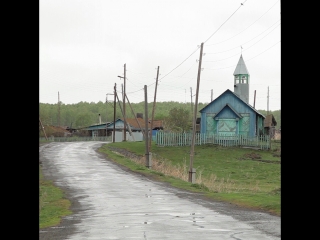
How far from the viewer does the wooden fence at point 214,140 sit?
54350mm

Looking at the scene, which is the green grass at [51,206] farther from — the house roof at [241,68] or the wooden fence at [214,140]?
the house roof at [241,68]

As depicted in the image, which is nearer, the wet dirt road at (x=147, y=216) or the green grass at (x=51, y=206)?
the wet dirt road at (x=147, y=216)

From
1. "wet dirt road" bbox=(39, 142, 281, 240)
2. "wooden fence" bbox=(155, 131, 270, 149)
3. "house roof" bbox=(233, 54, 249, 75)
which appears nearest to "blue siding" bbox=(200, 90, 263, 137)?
"wooden fence" bbox=(155, 131, 270, 149)

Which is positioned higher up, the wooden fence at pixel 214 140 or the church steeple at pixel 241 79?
the church steeple at pixel 241 79

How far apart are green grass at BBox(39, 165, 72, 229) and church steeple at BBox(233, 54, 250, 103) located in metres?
44.5

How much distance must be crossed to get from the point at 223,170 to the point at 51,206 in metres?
22.5

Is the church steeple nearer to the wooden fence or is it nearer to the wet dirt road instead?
the wooden fence

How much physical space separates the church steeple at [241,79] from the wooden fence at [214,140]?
10985mm

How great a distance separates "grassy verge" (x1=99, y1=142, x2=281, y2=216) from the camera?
20750 mm

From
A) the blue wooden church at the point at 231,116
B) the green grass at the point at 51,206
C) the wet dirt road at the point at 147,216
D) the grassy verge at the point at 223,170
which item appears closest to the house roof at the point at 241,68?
the blue wooden church at the point at 231,116

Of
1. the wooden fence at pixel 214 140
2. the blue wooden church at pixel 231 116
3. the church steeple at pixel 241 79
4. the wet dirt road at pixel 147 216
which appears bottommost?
the wet dirt road at pixel 147 216
